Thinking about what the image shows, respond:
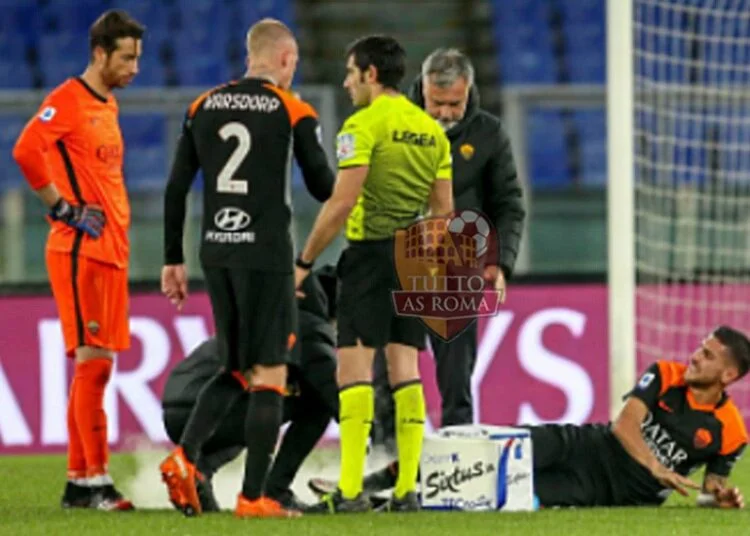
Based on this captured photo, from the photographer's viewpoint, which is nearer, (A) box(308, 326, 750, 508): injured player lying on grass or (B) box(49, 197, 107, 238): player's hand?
(B) box(49, 197, 107, 238): player's hand

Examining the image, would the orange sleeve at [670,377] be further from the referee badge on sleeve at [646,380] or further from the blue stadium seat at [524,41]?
the blue stadium seat at [524,41]

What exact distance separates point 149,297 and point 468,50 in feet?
20.3

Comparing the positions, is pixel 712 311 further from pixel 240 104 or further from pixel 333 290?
pixel 240 104

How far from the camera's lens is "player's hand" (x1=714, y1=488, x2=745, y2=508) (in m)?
7.00

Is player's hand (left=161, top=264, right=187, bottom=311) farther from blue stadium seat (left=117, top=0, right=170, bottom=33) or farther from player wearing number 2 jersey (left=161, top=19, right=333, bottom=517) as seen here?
blue stadium seat (left=117, top=0, right=170, bottom=33)

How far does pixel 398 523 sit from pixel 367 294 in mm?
799

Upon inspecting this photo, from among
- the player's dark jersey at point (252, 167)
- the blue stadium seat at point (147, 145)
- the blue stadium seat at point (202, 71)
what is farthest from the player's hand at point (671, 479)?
the blue stadium seat at point (202, 71)

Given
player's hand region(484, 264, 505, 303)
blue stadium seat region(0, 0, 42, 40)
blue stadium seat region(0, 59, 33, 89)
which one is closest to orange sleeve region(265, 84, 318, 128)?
player's hand region(484, 264, 505, 303)

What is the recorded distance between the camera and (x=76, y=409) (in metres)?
6.98

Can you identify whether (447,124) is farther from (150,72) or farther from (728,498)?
(150,72)

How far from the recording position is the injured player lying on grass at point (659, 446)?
7129 mm

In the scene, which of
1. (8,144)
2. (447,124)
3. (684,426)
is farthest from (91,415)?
(8,144)

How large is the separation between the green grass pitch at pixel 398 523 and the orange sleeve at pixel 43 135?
1199mm

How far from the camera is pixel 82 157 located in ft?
23.0
